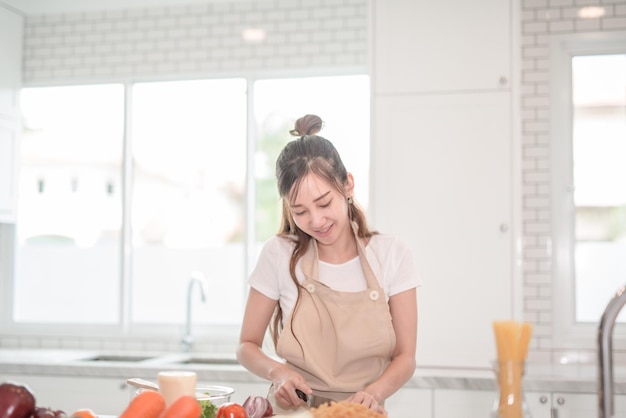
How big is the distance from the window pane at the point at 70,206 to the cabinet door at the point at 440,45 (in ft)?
6.51

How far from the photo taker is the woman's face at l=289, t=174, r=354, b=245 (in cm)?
238

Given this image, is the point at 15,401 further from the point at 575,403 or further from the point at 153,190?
the point at 153,190

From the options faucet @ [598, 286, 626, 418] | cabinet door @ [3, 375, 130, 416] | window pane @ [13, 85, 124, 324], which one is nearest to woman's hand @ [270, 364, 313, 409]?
faucet @ [598, 286, 626, 418]

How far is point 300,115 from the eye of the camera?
4.82 meters

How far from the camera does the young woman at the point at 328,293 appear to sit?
7.86ft

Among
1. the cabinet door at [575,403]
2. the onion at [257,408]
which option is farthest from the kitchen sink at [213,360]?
the onion at [257,408]

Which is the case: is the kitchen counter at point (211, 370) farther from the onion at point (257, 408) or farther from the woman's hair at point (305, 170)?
the onion at point (257, 408)

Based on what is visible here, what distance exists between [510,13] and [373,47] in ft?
2.26

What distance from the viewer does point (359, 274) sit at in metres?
2.54

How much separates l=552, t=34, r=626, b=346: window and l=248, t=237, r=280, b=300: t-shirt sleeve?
220cm

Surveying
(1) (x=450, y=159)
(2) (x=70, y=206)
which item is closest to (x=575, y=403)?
(1) (x=450, y=159)

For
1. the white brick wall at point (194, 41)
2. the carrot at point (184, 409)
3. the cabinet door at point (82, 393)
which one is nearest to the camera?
the carrot at point (184, 409)

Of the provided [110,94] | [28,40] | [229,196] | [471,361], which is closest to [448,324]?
[471,361]

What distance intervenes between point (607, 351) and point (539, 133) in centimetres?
302
